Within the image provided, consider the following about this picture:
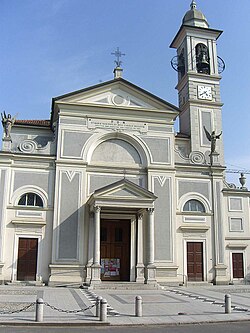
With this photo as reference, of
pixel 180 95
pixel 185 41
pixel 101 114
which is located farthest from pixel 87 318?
pixel 185 41

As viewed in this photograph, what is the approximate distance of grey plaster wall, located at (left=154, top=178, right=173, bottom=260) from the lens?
25.3 m

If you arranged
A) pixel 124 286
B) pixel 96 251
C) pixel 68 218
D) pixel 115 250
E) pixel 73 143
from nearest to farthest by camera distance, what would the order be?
pixel 124 286
pixel 96 251
pixel 68 218
pixel 115 250
pixel 73 143

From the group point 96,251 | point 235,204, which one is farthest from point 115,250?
point 235,204

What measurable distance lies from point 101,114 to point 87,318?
1699 centimetres

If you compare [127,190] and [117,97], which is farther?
[117,97]

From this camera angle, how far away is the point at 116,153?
26.8 metres

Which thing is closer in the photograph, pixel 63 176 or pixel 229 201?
pixel 63 176

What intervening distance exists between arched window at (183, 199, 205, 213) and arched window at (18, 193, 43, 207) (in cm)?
983

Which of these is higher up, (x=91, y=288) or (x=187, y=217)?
(x=187, y=217)

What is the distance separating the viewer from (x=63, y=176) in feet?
82.6

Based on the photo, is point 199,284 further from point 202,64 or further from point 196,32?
point 196,32

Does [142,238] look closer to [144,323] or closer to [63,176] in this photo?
[63,176]

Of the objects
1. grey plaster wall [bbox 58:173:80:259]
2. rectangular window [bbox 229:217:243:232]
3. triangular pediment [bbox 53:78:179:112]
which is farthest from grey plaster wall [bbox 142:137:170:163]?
rectangular window [bbox 229:217:243:232]

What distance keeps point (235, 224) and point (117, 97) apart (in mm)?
12334
